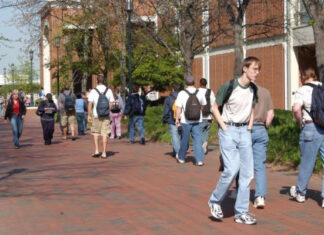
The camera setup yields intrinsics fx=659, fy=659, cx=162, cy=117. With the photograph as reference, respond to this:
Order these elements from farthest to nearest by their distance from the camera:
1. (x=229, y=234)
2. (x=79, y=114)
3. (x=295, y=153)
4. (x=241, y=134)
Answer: (x=79, y=114)
(x=295, y=153)
(x=241, y=134)
(x=229, y=234)

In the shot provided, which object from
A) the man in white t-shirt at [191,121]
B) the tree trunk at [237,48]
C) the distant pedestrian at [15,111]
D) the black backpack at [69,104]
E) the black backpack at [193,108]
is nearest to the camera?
the black backpack at [193,108]

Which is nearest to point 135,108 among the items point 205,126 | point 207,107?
point 205,126

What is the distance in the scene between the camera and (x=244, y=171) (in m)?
7.24

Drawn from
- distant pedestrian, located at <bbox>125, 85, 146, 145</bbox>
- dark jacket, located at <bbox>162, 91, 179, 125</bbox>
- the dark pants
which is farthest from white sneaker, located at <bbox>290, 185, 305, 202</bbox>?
the dark pants

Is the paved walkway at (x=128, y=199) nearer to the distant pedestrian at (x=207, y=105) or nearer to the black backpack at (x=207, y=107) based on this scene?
the distant pedestrian at (x=207, y=105)


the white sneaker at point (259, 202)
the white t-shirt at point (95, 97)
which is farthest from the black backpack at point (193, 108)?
the white sneaker at point (259, 202)

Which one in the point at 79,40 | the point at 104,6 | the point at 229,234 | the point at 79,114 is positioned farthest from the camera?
the point at 79,40

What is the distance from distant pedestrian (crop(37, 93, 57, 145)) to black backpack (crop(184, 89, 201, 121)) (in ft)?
24.1

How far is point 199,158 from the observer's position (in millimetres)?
13219

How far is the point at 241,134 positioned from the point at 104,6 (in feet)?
74.2

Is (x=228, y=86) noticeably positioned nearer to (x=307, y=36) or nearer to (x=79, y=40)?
(x=307, y=36)

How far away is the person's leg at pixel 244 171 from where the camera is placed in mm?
7195

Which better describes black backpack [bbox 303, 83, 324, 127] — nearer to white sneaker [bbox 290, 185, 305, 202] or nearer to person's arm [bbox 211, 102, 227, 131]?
white sneaker [bbox 290, 185, 305, 202]

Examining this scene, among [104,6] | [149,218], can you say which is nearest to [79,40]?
[104,6]
